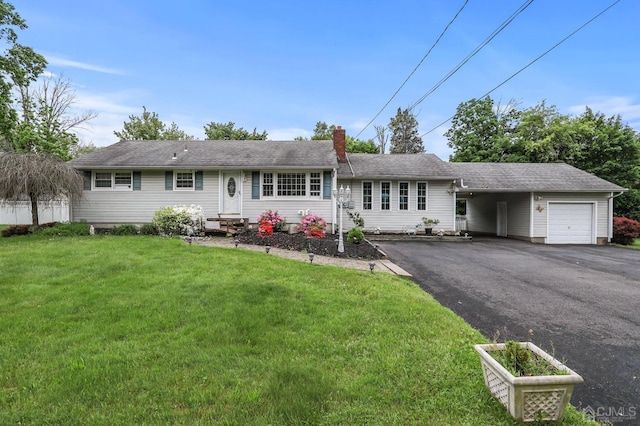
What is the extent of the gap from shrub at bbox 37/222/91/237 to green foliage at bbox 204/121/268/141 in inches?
885

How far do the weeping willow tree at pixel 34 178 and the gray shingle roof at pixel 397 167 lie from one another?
11385 mm

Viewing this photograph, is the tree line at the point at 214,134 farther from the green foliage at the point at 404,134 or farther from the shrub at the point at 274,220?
the shrub at the point at 274,220

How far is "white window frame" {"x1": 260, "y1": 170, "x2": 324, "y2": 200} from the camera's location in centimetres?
1398

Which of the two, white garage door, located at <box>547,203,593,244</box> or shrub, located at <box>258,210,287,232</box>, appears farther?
white garage door, located at <box>547,203,593,244</box>

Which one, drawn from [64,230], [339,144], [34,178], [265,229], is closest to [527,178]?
[339,144]

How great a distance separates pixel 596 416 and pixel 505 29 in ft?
32.6

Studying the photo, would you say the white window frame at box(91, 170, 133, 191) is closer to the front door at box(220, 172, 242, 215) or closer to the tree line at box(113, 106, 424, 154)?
the front door at box(220, 172, 242, 215)

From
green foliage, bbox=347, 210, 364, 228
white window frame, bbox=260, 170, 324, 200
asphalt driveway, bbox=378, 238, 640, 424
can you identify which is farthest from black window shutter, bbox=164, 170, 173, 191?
asphalt driveway, bbox=378, 238, 640, 424

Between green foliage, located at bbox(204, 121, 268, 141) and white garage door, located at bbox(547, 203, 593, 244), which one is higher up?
green foliage, located at bbox(204, 121, 268, 141)

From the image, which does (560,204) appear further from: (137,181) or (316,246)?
(137,181)

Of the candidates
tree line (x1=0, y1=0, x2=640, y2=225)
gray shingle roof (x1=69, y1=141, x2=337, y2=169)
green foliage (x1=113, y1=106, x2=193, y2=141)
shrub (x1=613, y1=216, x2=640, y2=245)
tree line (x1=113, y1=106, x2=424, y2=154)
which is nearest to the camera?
tree line (x1=0, y1=0, x2=640, y2=225)

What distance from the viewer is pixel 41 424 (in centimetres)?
221

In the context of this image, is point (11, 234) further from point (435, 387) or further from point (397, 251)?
point (435, 387)

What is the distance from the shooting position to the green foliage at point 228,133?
33.1 metres
